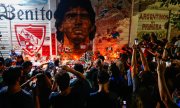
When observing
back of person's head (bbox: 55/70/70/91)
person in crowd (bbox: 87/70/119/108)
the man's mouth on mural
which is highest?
the man's mouth on mural

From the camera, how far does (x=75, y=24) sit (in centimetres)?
1111

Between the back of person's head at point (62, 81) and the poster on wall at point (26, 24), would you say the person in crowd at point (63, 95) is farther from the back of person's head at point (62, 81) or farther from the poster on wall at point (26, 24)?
the poster on wall at point (26, 24)

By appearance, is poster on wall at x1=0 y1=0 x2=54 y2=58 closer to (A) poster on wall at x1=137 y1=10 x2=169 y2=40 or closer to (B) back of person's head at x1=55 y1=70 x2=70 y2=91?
(A) poster on wall at x1=137 y1=10 x2=169 y2=40

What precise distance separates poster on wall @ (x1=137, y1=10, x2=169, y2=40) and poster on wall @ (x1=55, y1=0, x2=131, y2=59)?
2.66 ft

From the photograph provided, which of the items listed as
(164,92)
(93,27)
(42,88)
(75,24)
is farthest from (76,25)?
(164,92)

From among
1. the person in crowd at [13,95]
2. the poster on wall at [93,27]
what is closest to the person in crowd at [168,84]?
the person in crowd at [13,95]

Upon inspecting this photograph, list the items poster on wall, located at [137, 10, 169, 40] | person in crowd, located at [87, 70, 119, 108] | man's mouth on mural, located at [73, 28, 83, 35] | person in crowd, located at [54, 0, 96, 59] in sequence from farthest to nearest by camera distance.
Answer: poster on wall, located at [137, 10, 169, 40] < man's mouth on mural, located at [73, 28, 83, 35] < person in crowd, located at [54, 0, 96, 59] < person in crowd, located at [87, 70, 119, 108]

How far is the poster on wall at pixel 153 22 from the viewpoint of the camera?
456 inches

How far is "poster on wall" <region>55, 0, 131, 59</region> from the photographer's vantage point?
11.1 m

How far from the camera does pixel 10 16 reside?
35.8 feet

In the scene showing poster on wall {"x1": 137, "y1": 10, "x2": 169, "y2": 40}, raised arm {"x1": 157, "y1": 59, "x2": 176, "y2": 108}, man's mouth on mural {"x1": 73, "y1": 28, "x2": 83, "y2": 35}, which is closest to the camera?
raised arm {"x1": 157, "y1": 59, "x2": 176, "y2": 108}

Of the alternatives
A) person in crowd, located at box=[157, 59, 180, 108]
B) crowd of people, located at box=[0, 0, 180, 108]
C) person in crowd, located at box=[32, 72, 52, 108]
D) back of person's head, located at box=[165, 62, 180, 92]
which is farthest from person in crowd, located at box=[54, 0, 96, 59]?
back of person's head, located at box=[165, 62, 180, 92]

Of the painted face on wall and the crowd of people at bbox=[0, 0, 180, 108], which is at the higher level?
the painted face on wall

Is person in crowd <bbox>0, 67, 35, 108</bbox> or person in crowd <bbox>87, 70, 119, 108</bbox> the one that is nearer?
person in crowd <bbox>0, 67, 35, 108</bbox>
